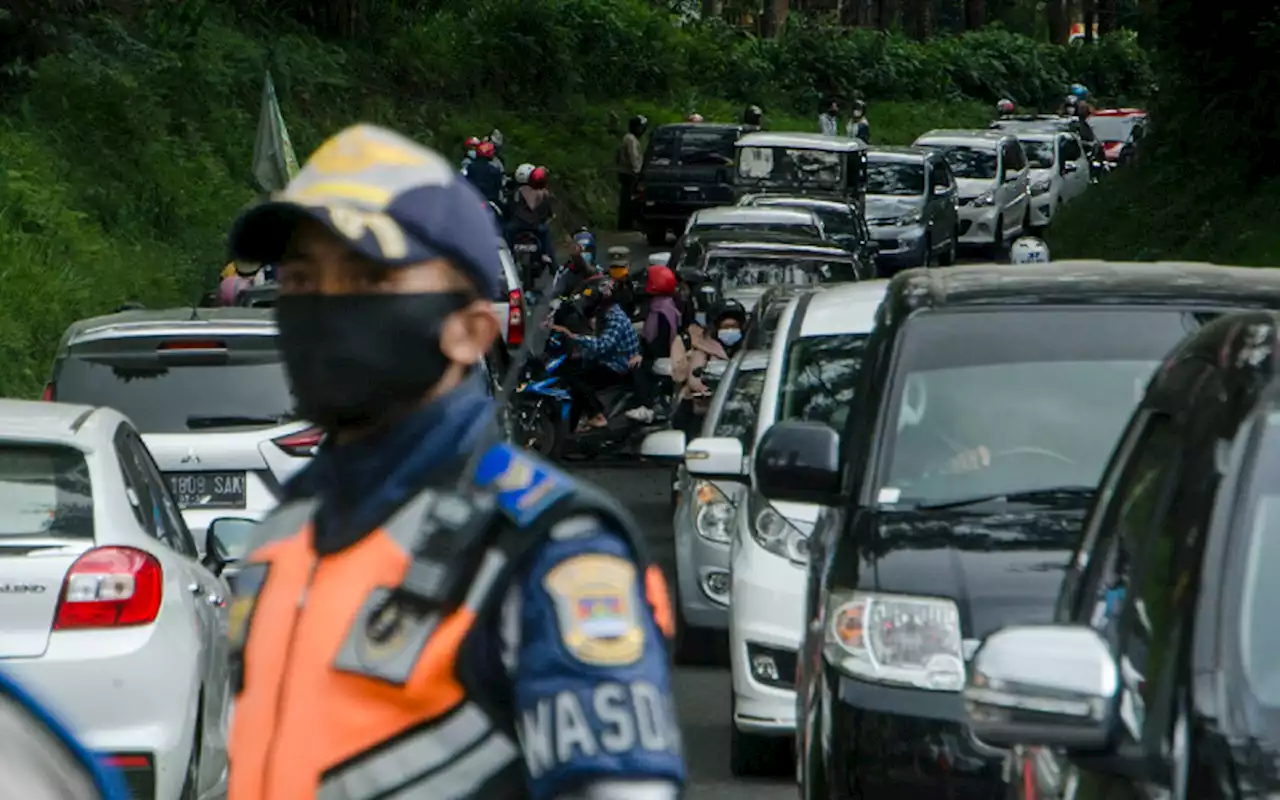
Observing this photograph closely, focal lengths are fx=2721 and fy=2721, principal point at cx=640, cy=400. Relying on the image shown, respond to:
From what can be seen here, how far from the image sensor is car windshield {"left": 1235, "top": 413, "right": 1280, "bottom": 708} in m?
4.08

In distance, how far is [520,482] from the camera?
9.52ft

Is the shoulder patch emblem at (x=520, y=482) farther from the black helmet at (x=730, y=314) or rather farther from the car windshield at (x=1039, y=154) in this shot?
the car windshield at (x=1039, y=154)

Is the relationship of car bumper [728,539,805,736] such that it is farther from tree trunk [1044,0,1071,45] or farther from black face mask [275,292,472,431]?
tree trunk [1044,0,1071,45]

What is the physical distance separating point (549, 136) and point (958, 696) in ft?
133

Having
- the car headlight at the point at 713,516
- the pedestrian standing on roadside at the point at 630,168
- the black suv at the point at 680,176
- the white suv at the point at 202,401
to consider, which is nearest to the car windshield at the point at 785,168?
the black suv at the point at 680,176

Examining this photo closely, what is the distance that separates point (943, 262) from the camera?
39938 mm

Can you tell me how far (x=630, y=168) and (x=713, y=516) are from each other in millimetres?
31392


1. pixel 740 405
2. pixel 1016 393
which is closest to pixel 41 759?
pixel 1016 393

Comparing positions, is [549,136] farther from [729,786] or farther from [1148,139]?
[729,786]

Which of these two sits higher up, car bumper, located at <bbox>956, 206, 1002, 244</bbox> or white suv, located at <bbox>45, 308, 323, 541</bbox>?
white suv, located at <bbox>45, 308, 323, 541</bbox>

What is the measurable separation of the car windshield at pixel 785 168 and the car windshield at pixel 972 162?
8253 mm

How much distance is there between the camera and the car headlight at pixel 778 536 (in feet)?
33.0

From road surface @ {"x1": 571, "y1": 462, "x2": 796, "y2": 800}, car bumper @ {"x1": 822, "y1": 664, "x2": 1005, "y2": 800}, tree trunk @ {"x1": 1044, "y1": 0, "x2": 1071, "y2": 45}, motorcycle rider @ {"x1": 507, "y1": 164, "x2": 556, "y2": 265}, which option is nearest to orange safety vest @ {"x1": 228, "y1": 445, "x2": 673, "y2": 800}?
car bumper @ {"x1": 822, "y1": 664, "x2": 1005, "y2": 800}

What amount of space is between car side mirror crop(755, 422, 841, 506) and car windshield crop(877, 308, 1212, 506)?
148mm
